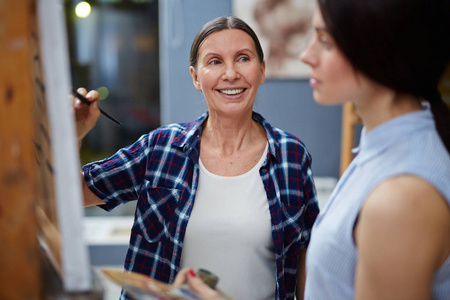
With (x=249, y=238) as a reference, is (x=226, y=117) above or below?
above

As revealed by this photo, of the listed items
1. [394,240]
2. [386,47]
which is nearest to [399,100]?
[386,47]

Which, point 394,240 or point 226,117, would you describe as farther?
point 226,117

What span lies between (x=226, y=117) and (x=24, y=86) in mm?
856

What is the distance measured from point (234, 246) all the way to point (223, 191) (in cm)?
17

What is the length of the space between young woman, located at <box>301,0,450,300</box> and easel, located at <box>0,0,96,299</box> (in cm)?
42

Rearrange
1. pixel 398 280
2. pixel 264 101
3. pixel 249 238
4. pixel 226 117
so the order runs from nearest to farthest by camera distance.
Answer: pixel 398 280
pixel 249 238
pixel 226 117
pixel 264 101

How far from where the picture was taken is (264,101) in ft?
9.92

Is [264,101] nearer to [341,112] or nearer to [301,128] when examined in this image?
[301,128]

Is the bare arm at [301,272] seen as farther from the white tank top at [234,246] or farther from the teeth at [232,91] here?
the teeth at [232,91]

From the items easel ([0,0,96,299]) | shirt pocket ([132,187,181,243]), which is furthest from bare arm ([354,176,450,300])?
shirt pocket ([132,187,181,243])

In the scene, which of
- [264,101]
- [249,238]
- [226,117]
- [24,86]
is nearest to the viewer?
[24,86]

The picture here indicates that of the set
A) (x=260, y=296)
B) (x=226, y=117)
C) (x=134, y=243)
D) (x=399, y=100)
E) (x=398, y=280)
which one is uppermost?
(x=399, y=100)

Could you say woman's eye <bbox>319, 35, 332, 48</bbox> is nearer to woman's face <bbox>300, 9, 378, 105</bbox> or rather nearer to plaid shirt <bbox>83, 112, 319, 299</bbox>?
woman's face <bbox>300, 9, 378, 105</bbox>

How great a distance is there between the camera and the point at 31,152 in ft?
1.84
